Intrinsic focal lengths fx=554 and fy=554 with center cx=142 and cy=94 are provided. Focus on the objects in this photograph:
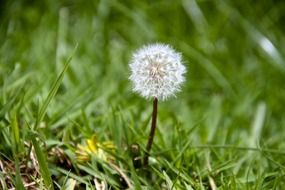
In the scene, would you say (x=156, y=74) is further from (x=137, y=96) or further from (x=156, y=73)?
(x=137, y=96)

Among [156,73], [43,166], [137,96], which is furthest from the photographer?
[137,96]

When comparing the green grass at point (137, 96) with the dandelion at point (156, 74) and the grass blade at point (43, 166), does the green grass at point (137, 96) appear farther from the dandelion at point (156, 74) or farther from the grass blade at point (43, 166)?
the dandelion at point (156, 74)

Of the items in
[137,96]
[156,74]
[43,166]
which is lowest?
[43,166]

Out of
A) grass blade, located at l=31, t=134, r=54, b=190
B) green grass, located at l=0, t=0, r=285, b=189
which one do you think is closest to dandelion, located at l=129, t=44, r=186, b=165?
green grass, located at l=0, t=0, r=285, b=189

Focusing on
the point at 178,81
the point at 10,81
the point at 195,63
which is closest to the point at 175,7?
the point at 195,63

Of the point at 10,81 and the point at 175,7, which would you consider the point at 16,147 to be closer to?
the point at 10,81

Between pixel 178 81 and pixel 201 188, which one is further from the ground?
pixel 178 81

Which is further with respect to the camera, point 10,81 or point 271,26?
point 271,26

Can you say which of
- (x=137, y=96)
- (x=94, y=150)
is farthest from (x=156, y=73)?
(x=137, y=96)
